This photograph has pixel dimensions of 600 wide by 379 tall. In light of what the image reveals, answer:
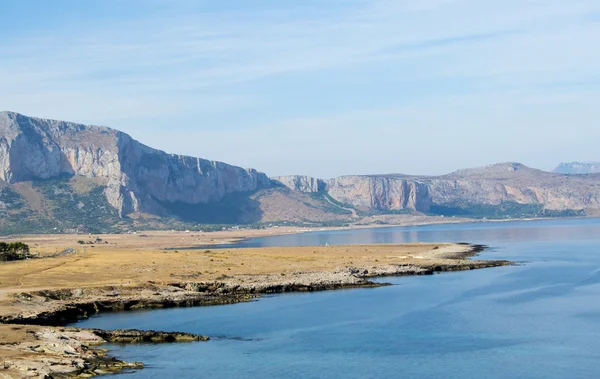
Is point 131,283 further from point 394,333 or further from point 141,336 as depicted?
point 394,333

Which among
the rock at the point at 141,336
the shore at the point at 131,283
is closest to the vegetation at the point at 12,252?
the shore at the point at 131,283

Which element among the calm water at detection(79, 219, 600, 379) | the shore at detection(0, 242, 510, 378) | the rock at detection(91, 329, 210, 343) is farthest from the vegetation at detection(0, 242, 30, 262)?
the rock at detection(91, 329, 210, 343)

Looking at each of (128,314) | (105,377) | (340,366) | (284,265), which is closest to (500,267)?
(284,265)

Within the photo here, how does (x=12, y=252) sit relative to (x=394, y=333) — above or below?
above

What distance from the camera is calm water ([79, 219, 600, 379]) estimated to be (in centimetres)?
4231

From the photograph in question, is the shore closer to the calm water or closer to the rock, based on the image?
the rock

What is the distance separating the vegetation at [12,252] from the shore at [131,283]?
450 cm

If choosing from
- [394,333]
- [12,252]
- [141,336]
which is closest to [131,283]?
[141,336]

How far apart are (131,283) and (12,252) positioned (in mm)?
38036

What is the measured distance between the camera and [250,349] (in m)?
47.5

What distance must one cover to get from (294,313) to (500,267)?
44.6m

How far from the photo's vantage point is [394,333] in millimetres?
52750

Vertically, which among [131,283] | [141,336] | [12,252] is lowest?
[141,336]

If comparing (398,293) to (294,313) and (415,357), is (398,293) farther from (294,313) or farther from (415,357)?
(415,357)
